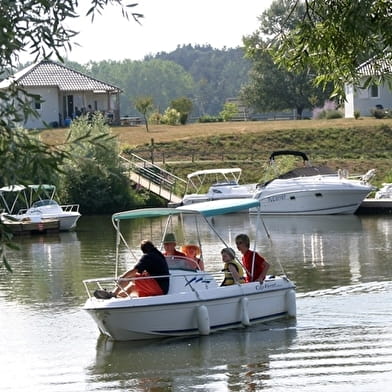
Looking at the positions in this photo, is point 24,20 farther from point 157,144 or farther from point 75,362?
→ point 157,144

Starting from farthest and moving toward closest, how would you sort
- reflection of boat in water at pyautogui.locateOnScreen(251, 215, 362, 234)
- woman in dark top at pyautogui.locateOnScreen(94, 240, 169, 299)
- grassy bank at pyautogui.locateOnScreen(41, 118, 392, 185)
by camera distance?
grassy bank at pyautogui.locateOnScreen(41, 118, 392, 185), reflection of boat in water at pyautogui.locateOnScreen(251, 215, 362, 234), woman in dark top at pyautogui.locateOnScreen(94, 240, 169, 299)

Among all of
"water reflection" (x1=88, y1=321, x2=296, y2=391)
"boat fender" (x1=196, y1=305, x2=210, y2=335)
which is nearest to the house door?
"water reflection" (x1=88, y1=321, x2=296, y2=391)

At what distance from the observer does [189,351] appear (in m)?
19.5

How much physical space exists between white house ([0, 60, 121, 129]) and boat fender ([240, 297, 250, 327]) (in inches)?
2447

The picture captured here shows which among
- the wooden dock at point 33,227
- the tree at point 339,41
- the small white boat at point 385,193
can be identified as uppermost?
the tree at point 339,41

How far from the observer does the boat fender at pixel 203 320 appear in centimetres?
2023

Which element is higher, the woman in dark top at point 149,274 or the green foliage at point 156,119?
the green foliage at point 156,119

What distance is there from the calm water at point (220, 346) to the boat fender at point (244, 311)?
223 mm

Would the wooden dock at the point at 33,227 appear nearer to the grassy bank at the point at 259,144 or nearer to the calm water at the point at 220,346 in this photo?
the calm water at the point at 220,346

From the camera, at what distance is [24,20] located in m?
9.89

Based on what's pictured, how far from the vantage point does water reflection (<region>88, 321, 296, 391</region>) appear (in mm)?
17422

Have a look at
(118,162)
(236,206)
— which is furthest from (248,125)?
(236,206)

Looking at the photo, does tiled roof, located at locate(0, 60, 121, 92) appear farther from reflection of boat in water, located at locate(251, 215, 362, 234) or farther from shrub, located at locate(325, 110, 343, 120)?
reflection of boat in water, located at locate(251, 215, 362, 234)

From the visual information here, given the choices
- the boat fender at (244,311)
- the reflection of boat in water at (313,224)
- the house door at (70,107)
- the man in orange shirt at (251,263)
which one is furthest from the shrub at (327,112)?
the boat fender at (244,311)
